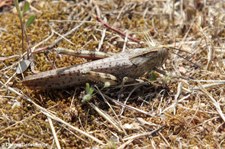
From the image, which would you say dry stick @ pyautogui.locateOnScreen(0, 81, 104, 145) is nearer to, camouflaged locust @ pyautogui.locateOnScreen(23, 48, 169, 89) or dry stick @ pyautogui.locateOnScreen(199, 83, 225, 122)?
Result: camouflaged locust @ pyautogui.locateOnScreen(23, 48, 169, 89)

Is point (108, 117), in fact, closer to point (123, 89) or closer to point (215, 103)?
point (123, 89)

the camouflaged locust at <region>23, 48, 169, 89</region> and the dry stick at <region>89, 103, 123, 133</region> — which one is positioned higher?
the camouflaged locust at <region>23, 48, 169, 89</region>

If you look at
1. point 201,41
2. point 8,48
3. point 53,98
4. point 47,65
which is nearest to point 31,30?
point 8,48

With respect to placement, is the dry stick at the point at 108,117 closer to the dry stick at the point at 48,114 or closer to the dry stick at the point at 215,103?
the dry stick at the point at 48,114

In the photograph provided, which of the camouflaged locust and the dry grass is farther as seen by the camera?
the camouflaged locust

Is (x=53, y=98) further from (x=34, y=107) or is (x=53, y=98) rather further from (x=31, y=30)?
(x=31, y=30)

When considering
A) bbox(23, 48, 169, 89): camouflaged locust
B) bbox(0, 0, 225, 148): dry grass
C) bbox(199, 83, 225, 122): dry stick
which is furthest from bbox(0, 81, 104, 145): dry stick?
bbox(199, 83, 225, 122): dry stick
